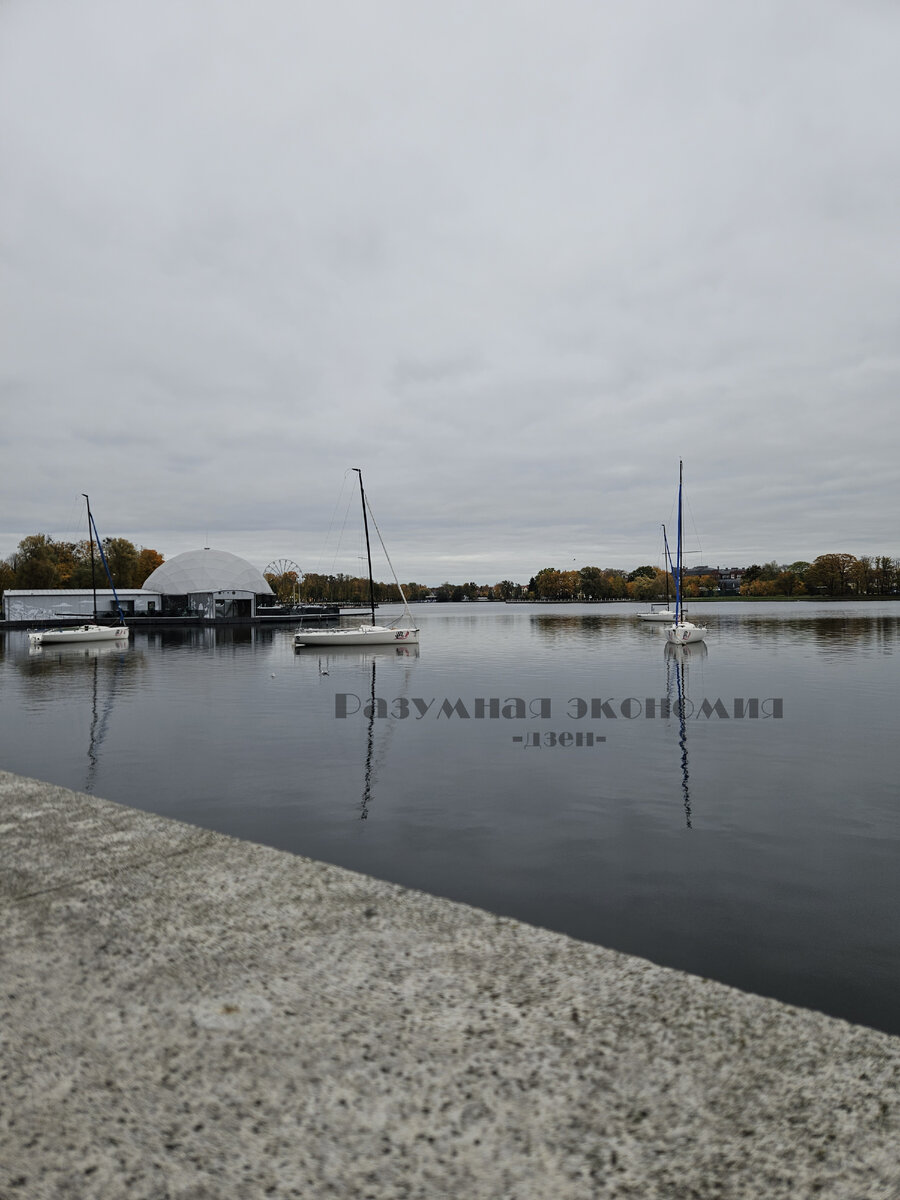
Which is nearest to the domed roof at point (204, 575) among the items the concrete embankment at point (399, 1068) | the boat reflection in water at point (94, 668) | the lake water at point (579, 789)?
the boat reflection in water at point (94, 668)

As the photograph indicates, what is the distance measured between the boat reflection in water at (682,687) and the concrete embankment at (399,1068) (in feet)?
23.7

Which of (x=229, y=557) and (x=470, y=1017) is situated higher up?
(x=229, y=557)

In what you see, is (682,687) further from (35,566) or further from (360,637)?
(35,566)

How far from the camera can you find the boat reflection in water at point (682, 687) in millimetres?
13523

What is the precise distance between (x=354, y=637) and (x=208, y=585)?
185 feet

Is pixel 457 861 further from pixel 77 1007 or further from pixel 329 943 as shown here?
pixel 77 1007

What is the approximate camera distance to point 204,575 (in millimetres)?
→ 103750

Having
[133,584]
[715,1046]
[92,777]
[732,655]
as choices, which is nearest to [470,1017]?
[715,1046]

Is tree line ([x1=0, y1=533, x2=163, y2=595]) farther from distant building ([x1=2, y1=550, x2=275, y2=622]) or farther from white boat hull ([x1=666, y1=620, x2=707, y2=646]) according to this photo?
white boat hull ([x1=666, y1=620, x2=707, y2=646])

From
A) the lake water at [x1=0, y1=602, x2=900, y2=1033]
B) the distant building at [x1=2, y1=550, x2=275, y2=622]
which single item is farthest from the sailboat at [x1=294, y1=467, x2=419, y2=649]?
the distant building at [x1=2, y1=550, x2=275, y2=622]

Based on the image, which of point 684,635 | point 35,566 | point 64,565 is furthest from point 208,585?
point 684,635

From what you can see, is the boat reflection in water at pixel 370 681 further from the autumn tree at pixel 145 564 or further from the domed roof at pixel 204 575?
the autumn tree at pixel 145 564

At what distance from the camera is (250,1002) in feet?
13.4

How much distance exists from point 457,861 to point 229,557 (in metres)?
106
